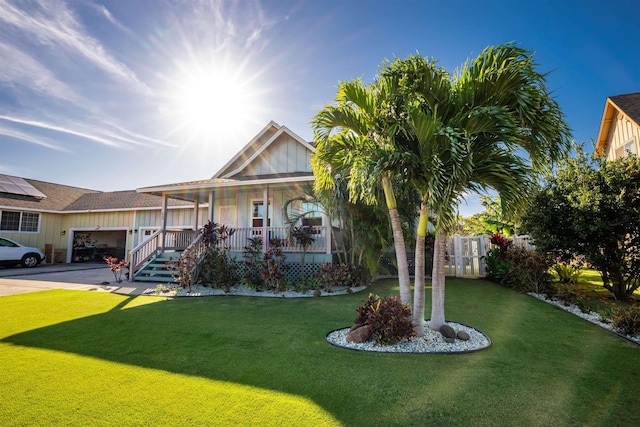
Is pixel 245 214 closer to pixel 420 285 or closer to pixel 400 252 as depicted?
pixel 400 252

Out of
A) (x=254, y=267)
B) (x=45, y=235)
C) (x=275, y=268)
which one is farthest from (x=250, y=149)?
(x=45, y=235)

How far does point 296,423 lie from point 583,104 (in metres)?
17.6

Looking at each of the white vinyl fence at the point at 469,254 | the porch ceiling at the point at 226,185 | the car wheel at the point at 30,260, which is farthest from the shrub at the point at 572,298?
the car wheel at the point at 30,260

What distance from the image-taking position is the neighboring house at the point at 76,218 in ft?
68.6

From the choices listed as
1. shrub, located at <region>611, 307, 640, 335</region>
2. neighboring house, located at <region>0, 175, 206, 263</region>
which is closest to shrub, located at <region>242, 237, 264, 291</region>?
shrub, located at <region>611, 307, 640, 335</region>

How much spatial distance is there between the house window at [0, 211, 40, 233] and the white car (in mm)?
2636

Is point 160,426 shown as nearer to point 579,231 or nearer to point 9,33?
point 579,231

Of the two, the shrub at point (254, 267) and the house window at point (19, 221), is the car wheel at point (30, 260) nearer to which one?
the house window at point (19, 221)

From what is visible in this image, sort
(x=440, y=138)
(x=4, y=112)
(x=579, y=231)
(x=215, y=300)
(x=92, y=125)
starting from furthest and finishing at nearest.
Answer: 1. (x=92, y=125)
2. (x=4, y=112)
3. (x=215, y=300)
4. (x=579, y=231)
5. (x=440, y=138)

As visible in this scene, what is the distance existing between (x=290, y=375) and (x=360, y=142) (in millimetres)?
3902

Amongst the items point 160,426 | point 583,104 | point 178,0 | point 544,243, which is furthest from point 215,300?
point 583,104

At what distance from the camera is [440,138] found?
4828mm

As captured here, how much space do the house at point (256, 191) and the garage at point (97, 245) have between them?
1267 centimetres

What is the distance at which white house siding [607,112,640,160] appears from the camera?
43.7 ft
